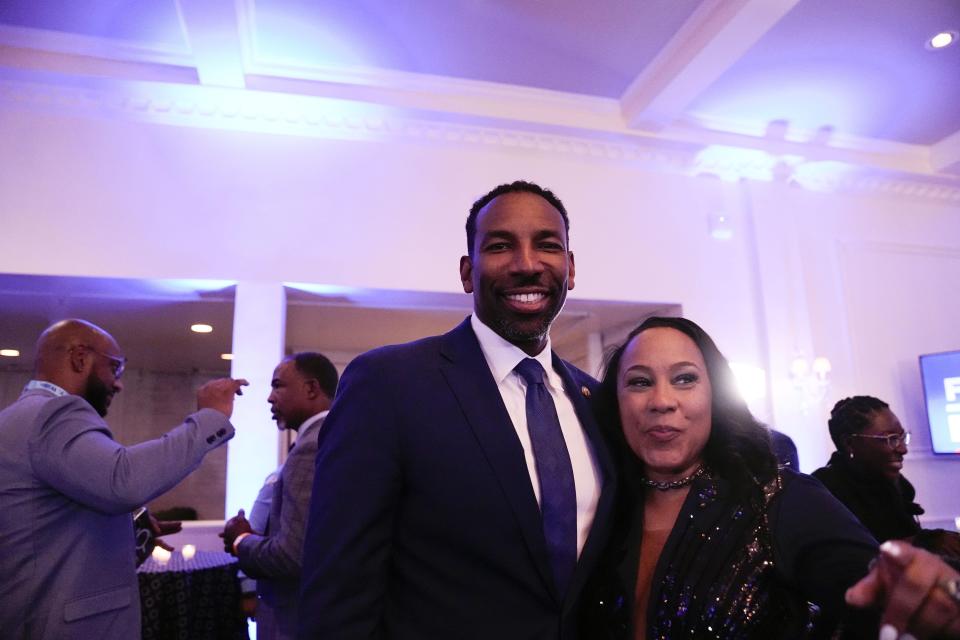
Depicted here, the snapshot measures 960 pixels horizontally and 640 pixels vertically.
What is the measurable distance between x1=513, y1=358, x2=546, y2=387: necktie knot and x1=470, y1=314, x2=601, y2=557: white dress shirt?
1 centimetres

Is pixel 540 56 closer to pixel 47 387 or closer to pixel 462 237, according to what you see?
pixel 462 237

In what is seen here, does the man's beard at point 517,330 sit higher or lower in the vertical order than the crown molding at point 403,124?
lower

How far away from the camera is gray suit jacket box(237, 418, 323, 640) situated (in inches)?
95.4

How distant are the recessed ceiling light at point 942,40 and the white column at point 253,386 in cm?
446

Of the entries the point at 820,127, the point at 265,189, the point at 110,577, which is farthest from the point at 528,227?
the point at 820,127

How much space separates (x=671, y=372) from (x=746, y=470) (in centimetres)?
27

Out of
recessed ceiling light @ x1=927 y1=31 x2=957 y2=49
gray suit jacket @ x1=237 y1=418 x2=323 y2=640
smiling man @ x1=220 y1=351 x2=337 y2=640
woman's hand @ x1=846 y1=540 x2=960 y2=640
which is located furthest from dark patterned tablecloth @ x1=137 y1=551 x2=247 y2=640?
recessed ceiling light @ x1=927 y1=31 x2=957 y2=49

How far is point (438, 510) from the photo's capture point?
1.37 m

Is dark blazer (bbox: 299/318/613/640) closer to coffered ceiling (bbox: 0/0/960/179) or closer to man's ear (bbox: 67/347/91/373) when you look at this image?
man's ear (bbox: 67/347/91/373)

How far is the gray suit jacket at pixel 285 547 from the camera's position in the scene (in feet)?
7.95

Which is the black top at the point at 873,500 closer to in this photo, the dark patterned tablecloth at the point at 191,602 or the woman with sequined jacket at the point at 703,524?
the woman with sequined jacket at the point at 703,524

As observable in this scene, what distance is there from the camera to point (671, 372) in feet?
5.15

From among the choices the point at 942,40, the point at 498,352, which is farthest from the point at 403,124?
Answer: the point at 942,40

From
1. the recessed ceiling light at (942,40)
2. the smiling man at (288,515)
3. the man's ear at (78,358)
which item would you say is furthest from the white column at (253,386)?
the recessed ceiling light at (942,40)
